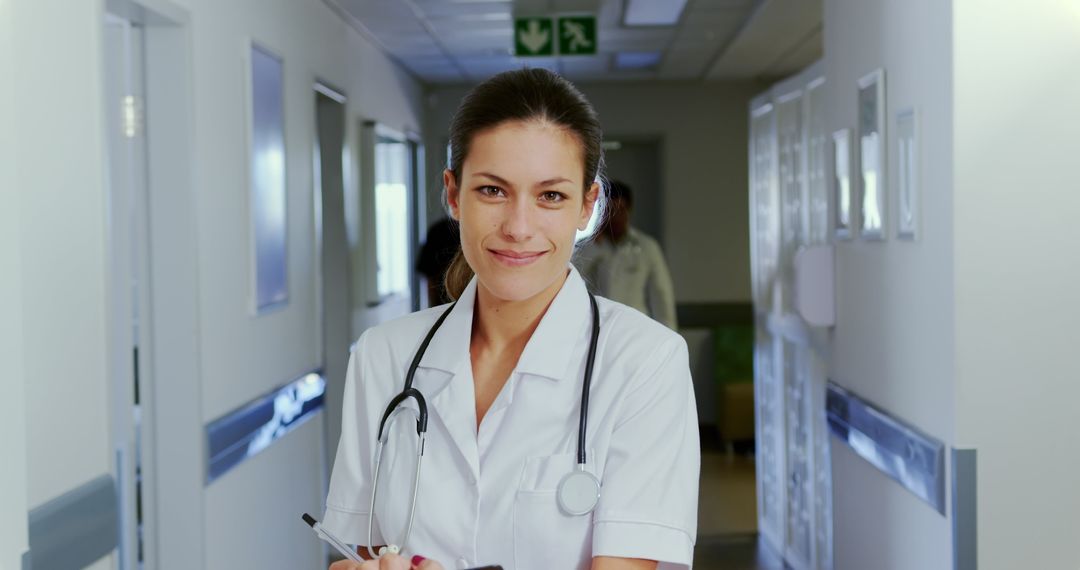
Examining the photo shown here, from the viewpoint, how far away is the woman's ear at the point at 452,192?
5.49ft

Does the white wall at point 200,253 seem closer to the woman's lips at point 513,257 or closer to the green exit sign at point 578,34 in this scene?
the woman's lips at point 513,257

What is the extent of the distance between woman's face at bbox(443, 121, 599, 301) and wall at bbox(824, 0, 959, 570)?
1275mm

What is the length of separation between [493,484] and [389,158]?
578cm

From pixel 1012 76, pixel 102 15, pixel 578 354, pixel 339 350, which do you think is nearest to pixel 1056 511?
pixel 1012 76

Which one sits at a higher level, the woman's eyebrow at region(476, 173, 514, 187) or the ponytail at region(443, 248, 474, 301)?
the woman's eyebrow at region(476, 173, 514, 187)

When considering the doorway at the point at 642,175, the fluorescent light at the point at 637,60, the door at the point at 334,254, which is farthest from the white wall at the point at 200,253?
the doorway at the point at 642,175

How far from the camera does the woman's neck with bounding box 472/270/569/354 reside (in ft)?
5.70

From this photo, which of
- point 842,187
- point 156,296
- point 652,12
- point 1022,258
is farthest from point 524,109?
point 652,12

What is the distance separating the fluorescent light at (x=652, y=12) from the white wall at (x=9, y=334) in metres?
4.52

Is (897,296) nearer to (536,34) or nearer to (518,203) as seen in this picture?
(518,203)

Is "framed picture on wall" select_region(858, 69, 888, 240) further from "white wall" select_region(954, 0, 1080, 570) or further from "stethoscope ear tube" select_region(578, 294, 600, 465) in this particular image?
"stethoscope ear tube" select_region(578, 294, 600, 465)

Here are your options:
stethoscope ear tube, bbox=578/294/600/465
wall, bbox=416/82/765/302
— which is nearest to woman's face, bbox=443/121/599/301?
stethoscope ear tube, bbox=578/294/600/465

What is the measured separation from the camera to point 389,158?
283 inches

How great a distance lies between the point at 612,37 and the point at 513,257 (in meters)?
5.59
